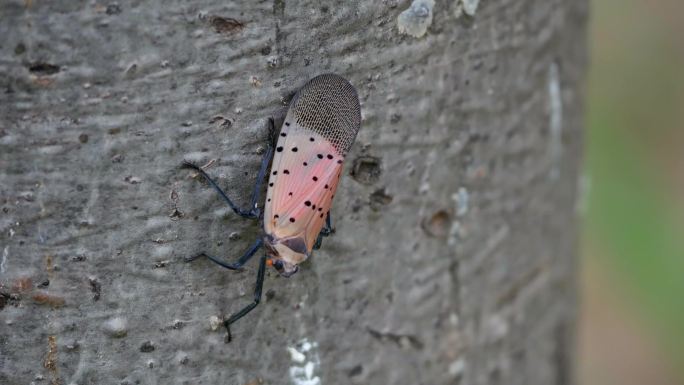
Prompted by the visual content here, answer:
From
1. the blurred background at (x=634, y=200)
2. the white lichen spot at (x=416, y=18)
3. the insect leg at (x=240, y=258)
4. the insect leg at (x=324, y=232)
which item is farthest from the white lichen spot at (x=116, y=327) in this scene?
the blurred background at (x=634, y=200)

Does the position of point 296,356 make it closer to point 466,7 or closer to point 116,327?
point 116,327

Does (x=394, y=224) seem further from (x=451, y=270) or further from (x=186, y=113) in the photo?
(x=186, y=113)

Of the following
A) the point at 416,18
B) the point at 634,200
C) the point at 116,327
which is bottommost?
the point at 634,200

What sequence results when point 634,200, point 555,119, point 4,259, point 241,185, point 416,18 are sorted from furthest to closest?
point 634,200
point 555,119
point 416,18
point 241,185
point 4,259

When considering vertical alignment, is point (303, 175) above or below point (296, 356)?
above

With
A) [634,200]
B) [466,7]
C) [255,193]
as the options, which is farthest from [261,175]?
[634,200]

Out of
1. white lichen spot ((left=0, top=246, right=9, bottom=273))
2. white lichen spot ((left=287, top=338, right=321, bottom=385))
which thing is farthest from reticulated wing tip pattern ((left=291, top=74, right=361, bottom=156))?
white lichen spot ((left=0, top=246, right=9, bottom=273))

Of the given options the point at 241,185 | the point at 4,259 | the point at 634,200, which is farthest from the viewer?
the point at 634,200
